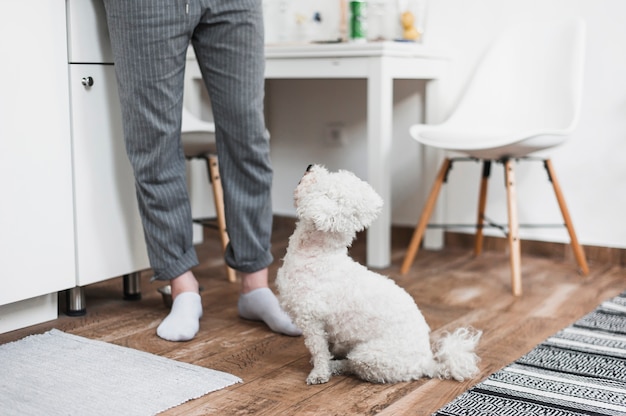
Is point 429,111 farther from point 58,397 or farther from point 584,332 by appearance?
point 58,397

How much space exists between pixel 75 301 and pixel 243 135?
59cm

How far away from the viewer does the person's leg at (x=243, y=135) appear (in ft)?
6.15

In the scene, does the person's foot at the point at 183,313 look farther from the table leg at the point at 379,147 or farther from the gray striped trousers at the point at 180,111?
the table leg at the point at 379,147

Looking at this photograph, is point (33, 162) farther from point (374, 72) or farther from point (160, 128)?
point (374, 72)

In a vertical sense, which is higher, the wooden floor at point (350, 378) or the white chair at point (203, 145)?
the white chair at point (203, 145)

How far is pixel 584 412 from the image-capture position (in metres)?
1.44

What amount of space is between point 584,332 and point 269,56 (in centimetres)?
139

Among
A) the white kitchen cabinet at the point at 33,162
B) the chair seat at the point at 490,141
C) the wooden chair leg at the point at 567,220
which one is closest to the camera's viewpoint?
the white kitchen cabinet at the point at 33,162

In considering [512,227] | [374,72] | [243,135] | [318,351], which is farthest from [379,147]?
[318,351]

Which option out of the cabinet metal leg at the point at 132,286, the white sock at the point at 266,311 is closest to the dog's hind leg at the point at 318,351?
the white sock at the point at 266,311

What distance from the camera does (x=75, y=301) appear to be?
2.04 meters

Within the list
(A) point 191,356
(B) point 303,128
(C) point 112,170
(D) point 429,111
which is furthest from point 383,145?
(A) point 191,356

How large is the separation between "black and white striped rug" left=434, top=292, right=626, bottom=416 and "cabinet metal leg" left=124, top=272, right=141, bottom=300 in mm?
1021

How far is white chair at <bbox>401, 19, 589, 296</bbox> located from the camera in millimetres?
2452
